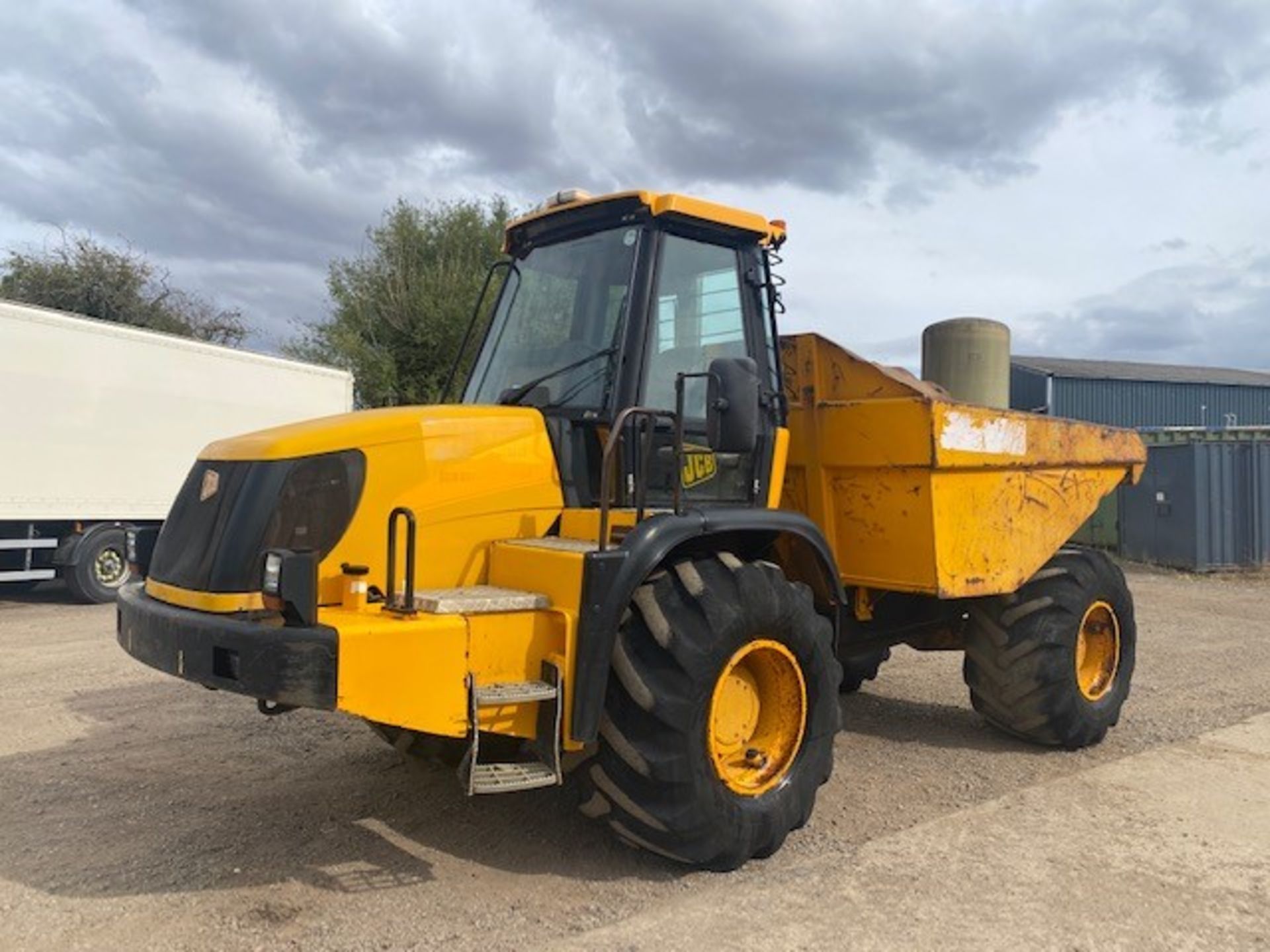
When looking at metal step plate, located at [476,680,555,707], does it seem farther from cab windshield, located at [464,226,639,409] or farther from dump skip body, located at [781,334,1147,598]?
dump skip body, located at [781,334,1147,598]

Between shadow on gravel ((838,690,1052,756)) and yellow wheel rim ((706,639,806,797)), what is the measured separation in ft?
6.79

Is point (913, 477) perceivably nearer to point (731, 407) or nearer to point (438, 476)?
point (731, 407)

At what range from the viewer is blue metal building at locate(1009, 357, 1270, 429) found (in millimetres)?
32938

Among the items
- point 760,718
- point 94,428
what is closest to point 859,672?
point 760,718

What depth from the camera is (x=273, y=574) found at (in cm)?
343

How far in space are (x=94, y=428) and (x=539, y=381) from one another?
9.33 meters

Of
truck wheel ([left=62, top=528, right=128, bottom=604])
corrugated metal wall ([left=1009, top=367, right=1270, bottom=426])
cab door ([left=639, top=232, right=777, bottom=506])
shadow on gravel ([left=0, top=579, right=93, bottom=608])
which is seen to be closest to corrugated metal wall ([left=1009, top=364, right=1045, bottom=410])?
corrugated metal wall ([left=1009, top=367, right=1270, bottom=426])

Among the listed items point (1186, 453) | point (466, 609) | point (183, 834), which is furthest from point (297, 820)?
point (1186, 453)

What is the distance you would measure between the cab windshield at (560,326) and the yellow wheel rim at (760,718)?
49.8 inches

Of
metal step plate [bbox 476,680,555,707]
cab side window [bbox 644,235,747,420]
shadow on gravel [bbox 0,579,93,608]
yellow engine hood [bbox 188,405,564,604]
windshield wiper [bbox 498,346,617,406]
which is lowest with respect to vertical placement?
shadow on gravel [bbox 0,579,93,608]

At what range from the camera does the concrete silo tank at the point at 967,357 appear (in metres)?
7.05

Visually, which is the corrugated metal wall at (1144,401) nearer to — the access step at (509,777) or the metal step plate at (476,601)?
the metal step plate at (476,601)

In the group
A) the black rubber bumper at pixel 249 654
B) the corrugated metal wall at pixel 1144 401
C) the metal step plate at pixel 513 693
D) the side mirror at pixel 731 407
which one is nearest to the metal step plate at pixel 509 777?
the metal step plate at pixel 513 693

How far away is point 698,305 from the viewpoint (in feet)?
15.4
